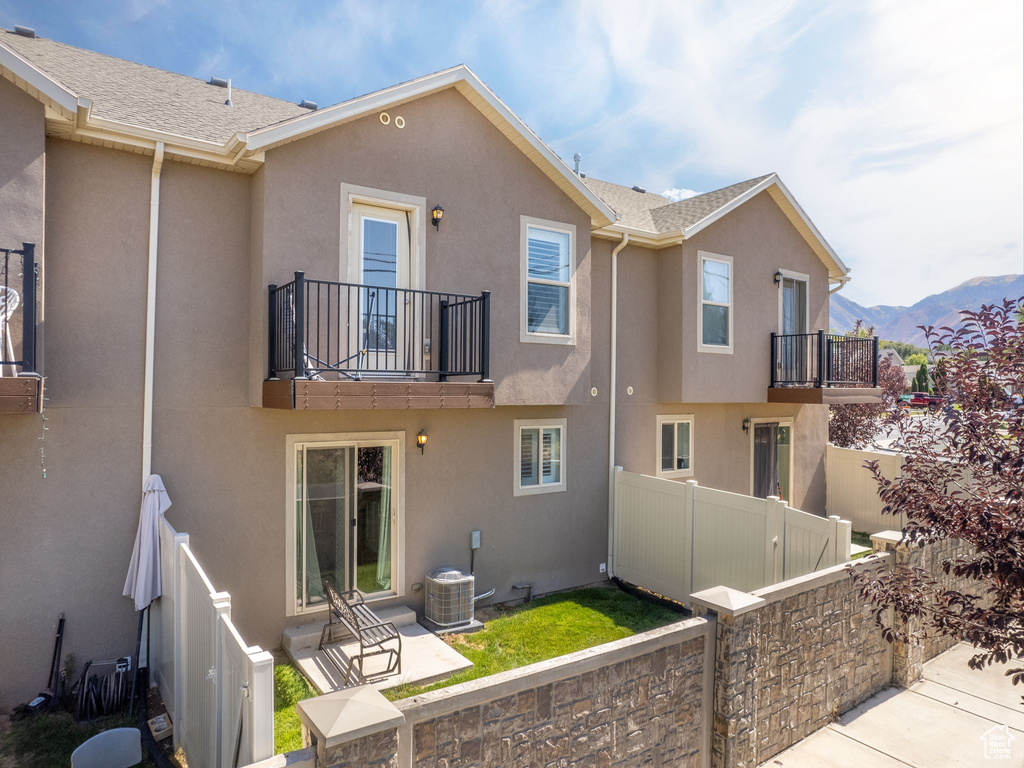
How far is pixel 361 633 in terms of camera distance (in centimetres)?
607

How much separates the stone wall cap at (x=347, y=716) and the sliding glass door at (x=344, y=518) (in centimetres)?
448

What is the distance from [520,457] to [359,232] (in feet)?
13.6

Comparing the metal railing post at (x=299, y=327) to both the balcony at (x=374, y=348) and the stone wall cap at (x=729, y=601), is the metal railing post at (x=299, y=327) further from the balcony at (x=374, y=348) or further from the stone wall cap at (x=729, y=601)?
the stone wall cap at (x=729, y=601)

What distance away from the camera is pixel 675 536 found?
8.98 m

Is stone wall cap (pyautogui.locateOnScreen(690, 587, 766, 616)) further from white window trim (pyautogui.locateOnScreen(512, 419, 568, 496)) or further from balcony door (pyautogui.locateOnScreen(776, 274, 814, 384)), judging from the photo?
balcony door (pyautogui.locateOnScreen(776, 274, 814, 384))

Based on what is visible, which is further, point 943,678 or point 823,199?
point 823,199

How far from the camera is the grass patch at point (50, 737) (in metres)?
4.96

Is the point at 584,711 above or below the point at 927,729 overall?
above

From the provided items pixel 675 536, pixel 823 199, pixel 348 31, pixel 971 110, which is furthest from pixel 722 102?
pixel 675 536

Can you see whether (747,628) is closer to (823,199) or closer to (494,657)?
(494,657)

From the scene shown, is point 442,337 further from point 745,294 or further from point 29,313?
point 745,294

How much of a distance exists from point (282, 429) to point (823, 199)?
51.6 feet

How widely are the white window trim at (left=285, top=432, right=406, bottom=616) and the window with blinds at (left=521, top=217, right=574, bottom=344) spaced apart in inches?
96.2

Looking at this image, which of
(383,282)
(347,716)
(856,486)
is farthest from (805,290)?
(347,716)
